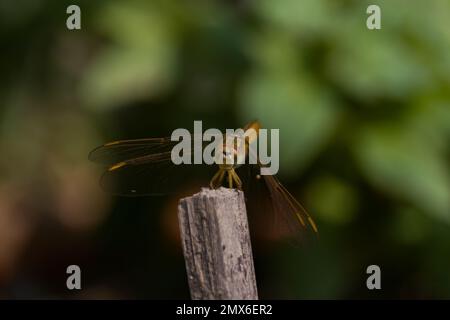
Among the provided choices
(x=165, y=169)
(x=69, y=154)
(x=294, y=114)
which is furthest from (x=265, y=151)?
(x=69, y=154)

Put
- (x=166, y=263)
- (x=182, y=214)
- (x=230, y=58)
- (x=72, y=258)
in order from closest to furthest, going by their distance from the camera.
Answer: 1. (x=182, y=214)
2. (x=230, y=58)
3. (x=166, y=263)
4. (x=72, y=258)

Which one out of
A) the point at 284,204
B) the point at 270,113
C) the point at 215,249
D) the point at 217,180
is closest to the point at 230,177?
the point at 217,180

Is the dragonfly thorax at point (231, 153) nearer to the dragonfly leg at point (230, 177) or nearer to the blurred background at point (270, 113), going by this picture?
the dragonfly leg at point (230, 177)

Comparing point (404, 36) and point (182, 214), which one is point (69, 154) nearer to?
point (404, 36)

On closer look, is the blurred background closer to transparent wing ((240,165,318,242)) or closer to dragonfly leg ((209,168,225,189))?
transparent wing ((240,165,318,242))

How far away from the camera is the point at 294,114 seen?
2875 millimetres

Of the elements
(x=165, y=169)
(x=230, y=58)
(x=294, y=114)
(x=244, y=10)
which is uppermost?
(x=244, y=10)

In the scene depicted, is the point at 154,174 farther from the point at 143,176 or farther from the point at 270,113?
the point at 270,113

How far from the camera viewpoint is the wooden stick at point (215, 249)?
5.53 feet

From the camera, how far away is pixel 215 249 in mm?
1699

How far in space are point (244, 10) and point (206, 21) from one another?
0.17m

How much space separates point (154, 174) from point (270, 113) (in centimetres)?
60

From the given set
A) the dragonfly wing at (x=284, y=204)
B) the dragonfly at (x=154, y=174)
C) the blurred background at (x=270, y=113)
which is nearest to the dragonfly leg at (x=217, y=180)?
the dragonfly at (x=154, y=174)

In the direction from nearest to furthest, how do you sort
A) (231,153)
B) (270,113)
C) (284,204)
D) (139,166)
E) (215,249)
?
1. (215,249)
2. (231,153)
3. (284,204)
4. (139,166)
5. (270,113)
